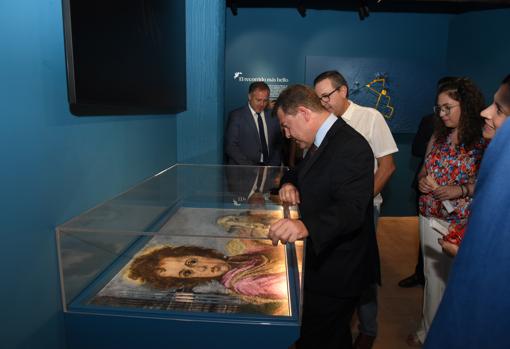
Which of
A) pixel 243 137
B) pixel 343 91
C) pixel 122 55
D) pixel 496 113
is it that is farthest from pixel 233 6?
pixel 496 113

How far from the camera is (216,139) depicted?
3145mm

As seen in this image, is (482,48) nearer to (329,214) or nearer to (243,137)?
(243,137)

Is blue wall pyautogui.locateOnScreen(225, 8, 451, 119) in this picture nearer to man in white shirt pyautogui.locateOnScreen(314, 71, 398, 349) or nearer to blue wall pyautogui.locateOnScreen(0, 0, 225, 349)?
man in white shirt pyautogui.locateOnScreen(314, 71, 398, 349)

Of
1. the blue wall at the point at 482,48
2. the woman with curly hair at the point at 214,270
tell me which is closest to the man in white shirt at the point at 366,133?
the woman with curly hair at the point at 214,270

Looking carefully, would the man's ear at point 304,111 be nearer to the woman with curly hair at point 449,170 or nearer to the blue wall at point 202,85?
the woman with curly hair at point 449,170

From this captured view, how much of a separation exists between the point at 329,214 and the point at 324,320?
0.65 meters

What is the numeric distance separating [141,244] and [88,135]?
54cm

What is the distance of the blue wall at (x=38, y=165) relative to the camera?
3.53 ft

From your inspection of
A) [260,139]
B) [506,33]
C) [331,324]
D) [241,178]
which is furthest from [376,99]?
[331,324]

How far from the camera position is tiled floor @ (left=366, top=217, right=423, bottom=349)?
275 centimetres

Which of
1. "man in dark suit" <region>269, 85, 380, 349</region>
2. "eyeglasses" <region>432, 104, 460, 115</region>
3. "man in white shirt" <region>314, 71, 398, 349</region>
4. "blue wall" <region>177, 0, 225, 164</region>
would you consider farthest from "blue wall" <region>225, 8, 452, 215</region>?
"man in dark suit" <region>269, 85, 380, 349</region>

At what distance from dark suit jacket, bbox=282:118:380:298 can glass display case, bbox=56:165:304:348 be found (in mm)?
130

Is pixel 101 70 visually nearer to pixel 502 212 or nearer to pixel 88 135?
pixel 88 135

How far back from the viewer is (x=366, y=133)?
241 centimetres
